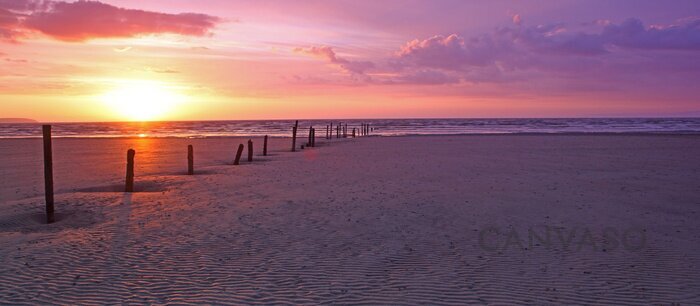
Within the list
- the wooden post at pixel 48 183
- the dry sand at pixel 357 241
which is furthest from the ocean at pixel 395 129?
the wooden post at pixel 48 183

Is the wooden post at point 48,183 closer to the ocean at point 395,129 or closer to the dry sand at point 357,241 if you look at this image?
the dry sand at point 357,241

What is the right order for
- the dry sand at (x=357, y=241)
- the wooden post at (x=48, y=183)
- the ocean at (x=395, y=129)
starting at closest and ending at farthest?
the dry sand at (x=357, y=241) < the wooden post at (x=48, y=183) < the ocean at (x=395, y=129)

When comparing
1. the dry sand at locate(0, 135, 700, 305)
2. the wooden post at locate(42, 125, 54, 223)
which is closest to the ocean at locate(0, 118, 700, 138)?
the dry sand at locate(0, 135, 700, 305)

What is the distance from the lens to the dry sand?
6.78 m

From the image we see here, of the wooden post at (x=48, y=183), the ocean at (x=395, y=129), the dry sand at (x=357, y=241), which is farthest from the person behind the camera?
the ocean at (x=395, y=129)

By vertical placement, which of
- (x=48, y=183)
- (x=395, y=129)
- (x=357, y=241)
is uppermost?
(x=48, y=183)

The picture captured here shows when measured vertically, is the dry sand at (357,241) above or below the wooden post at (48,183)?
below

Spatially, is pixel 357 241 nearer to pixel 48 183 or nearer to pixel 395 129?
pixel 48 183

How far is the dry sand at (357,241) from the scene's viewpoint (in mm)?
6777

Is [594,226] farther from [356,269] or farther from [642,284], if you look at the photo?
[356,269]

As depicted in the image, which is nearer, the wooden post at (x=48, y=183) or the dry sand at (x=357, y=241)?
the dry sand at (x=357, y=241)

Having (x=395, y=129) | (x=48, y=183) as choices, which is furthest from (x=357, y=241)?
(x=395, y=129)

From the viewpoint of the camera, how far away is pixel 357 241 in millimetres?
9305

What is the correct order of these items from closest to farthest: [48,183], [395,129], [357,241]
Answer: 1. [357,241]
2. [48,183]
3. [395,129]
